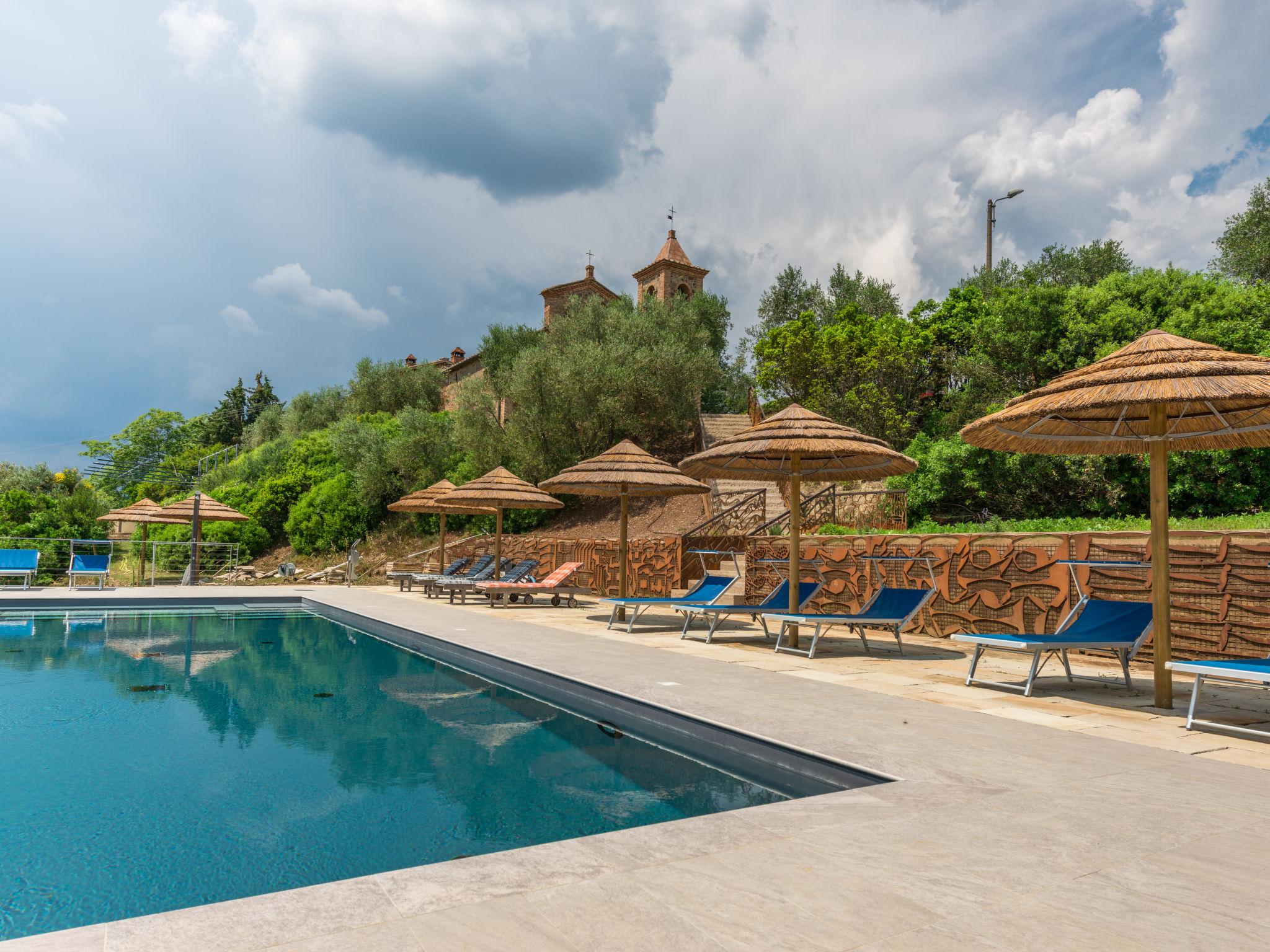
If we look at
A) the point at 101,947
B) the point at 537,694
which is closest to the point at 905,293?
the point at 537,694

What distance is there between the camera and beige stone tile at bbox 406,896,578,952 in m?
1.87

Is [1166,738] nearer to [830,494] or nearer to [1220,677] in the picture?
[1220,677]

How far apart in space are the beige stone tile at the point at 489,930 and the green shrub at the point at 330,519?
26479 mm

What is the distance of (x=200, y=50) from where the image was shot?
13.8 m

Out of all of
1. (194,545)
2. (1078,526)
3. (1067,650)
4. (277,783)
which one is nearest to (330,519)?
(194,545)

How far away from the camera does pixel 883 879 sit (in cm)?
233

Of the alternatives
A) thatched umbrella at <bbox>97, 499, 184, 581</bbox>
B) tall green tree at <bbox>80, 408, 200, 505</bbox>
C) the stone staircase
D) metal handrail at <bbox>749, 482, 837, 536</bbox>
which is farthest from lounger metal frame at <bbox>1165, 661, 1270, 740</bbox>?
tall green tree at <bbox>80, 408, 200, 505</bbox>

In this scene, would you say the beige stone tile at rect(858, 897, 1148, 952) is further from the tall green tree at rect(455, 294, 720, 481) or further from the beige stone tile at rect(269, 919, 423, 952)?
the tall green tree at rect(455, 294, 720, 481)

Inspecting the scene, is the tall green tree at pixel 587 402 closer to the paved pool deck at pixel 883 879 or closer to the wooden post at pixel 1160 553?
the wooden post at pixel 1160 553

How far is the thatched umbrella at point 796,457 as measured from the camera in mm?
8148

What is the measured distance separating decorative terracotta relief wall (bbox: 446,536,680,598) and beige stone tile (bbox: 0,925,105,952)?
12765 mm

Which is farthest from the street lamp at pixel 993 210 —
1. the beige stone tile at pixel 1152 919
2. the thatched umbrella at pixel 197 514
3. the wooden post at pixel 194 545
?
the beige stone tile at pixel 1152 919

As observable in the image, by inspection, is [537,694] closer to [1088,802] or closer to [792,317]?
[1088,802]

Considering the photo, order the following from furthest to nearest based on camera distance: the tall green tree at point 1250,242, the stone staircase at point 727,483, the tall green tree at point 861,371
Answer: the tall green tree at point 1250,242 < the tall green tree at point 861,371 < the stone staircase at point 727,483
